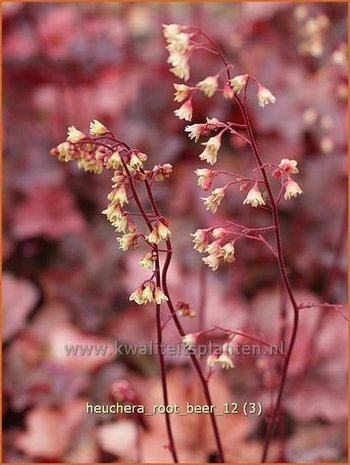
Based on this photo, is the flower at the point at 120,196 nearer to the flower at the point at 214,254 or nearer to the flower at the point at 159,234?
the flower at the point at 159,234

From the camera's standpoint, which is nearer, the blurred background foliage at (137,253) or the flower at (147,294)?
the flower at (147,294)

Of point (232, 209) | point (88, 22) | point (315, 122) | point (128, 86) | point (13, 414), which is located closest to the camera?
point (13, 414)

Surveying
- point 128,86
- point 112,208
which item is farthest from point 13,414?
point 128,86

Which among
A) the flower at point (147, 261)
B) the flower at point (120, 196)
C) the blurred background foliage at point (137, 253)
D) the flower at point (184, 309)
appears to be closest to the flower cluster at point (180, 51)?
the flower at point (120, 196)

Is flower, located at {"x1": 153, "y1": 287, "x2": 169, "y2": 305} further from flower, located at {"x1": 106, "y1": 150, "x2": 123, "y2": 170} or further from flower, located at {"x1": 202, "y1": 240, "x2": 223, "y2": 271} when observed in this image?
flower, located at {"x1": 106, "y1": 150, "x2": 123, "y2": 170}

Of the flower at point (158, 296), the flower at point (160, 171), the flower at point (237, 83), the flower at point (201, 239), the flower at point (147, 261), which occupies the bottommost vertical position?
the flower at point (158, 296)

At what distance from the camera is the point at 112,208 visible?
46.6 inches

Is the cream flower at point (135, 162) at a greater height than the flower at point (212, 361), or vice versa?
the cream flower at point (135, 162)

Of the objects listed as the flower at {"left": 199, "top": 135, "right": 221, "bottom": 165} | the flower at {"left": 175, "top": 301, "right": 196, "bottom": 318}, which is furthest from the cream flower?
the flower at {"left": 175, "top": 301, "right": 196, "bottom": 318}

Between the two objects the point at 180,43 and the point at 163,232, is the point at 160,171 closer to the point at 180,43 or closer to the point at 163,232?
the point at 163,232

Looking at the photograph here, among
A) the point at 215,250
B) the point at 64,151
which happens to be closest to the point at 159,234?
the point at 215,250

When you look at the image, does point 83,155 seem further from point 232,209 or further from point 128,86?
point 128,86

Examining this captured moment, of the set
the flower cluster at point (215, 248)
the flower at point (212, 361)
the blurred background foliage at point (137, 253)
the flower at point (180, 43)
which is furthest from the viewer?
the blurred background foliage at point (137, 253)

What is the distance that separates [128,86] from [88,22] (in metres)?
0.57
